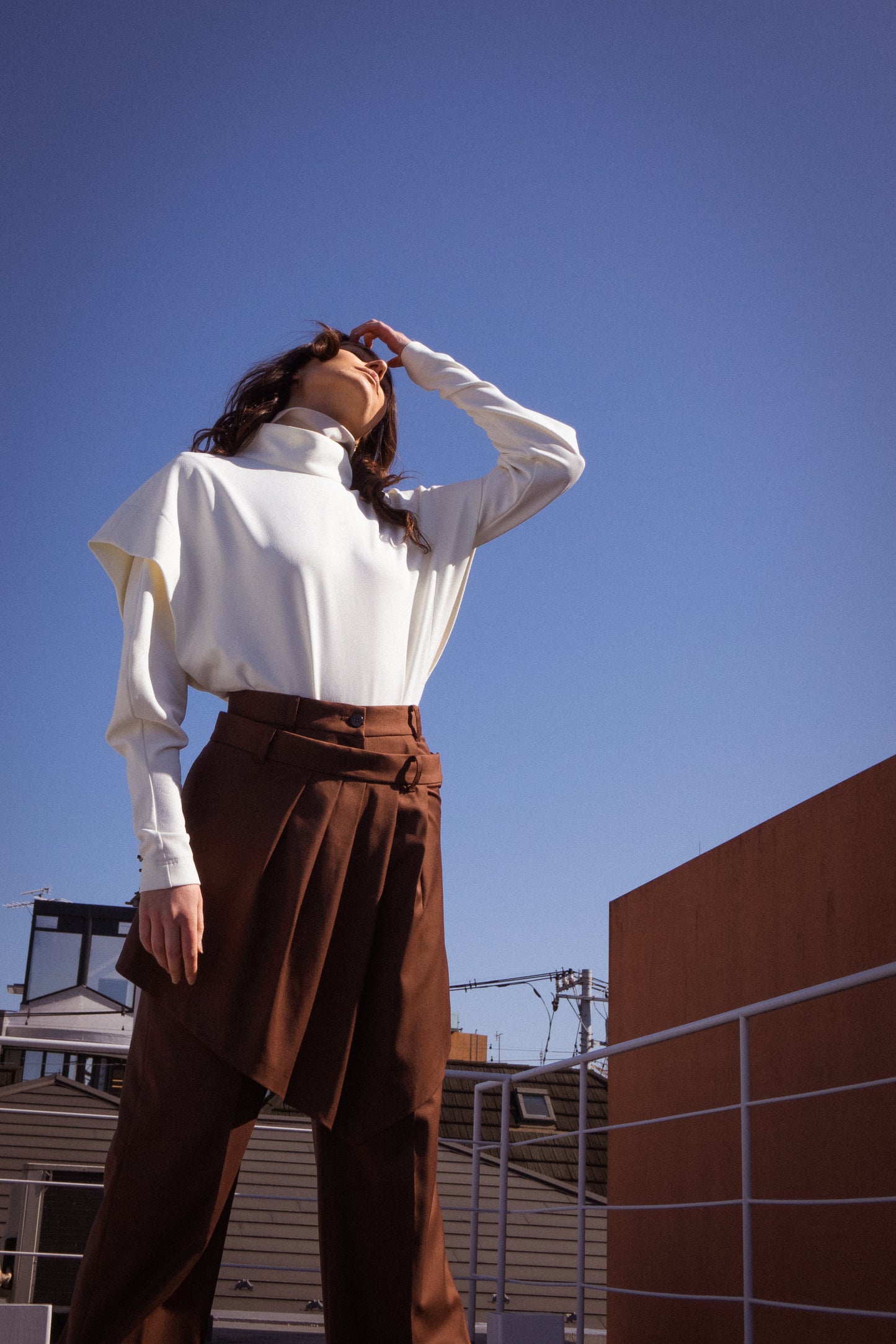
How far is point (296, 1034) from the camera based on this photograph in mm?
1240

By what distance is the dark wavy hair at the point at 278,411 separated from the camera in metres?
1.61

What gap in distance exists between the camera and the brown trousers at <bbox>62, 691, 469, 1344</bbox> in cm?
120

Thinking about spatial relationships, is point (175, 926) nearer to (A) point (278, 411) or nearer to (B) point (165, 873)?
(B) point (165, 873)

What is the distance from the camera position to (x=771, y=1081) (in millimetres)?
3465

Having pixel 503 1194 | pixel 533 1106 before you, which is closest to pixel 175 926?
pixel 503 1194

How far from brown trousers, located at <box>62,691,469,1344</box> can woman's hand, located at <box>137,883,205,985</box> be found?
0.04m

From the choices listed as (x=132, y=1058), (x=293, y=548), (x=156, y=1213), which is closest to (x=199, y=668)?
(x=293, y=548)

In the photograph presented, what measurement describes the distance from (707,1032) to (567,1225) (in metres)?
4.33

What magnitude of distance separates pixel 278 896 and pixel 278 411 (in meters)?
0.74

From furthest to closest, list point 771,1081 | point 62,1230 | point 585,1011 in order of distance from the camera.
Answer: point 585,1011
point 62,1230
point 771,1081

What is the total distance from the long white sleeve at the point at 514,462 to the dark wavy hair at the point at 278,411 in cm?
11

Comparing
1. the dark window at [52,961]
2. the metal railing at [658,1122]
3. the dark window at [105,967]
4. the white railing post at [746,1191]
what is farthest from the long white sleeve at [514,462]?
the dark window at [52,961]

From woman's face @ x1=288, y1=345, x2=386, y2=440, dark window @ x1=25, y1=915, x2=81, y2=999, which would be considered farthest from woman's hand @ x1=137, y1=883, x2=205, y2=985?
dark window @ x1=25, y1=915, x2=81, y2=999

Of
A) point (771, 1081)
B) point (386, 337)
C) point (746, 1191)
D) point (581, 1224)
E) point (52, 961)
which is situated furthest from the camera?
point (52, 961)
